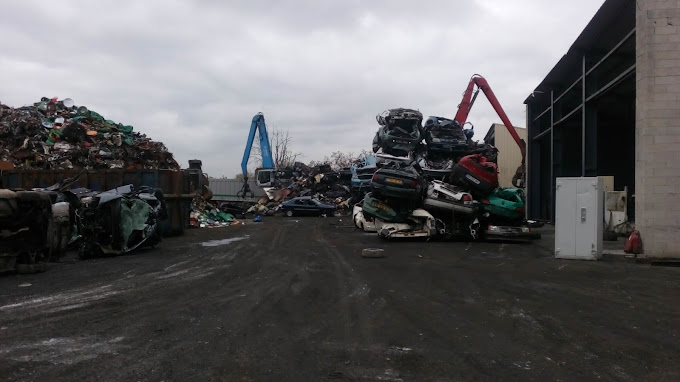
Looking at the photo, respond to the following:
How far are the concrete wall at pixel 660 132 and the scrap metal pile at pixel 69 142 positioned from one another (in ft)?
60.9

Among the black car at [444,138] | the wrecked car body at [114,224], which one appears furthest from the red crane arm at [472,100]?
the wrecked car body at [114,224]

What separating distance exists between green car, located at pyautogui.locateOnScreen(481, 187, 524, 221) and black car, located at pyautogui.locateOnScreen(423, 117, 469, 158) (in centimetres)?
692

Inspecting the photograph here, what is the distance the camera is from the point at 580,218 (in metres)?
10.8

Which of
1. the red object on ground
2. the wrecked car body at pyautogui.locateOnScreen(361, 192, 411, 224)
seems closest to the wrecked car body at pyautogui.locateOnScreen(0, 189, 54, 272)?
the wrecked car body at pyautogui.locateOnScreen(361, 192, 411, 224)

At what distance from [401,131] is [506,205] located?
8477 mm

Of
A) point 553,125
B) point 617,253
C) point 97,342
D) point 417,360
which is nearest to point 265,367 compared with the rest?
point 417,360

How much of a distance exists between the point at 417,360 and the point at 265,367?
1.35 meters

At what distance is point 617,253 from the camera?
11492mm

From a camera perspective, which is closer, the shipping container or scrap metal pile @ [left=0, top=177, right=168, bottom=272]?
scrap metal pile @ [left=0, top=177, right=168, bottom=272]

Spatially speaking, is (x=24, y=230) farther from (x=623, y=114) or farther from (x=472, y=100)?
(x=472, y=100)

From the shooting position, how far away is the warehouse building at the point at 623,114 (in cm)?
1030

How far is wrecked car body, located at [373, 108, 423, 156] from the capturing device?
21.8m

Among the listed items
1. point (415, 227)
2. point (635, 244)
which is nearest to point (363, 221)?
point (415, 227)

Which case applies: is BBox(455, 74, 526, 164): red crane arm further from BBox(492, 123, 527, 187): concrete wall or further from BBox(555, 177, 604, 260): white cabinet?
BBox(555, 177, 604, 260): white cabinet
